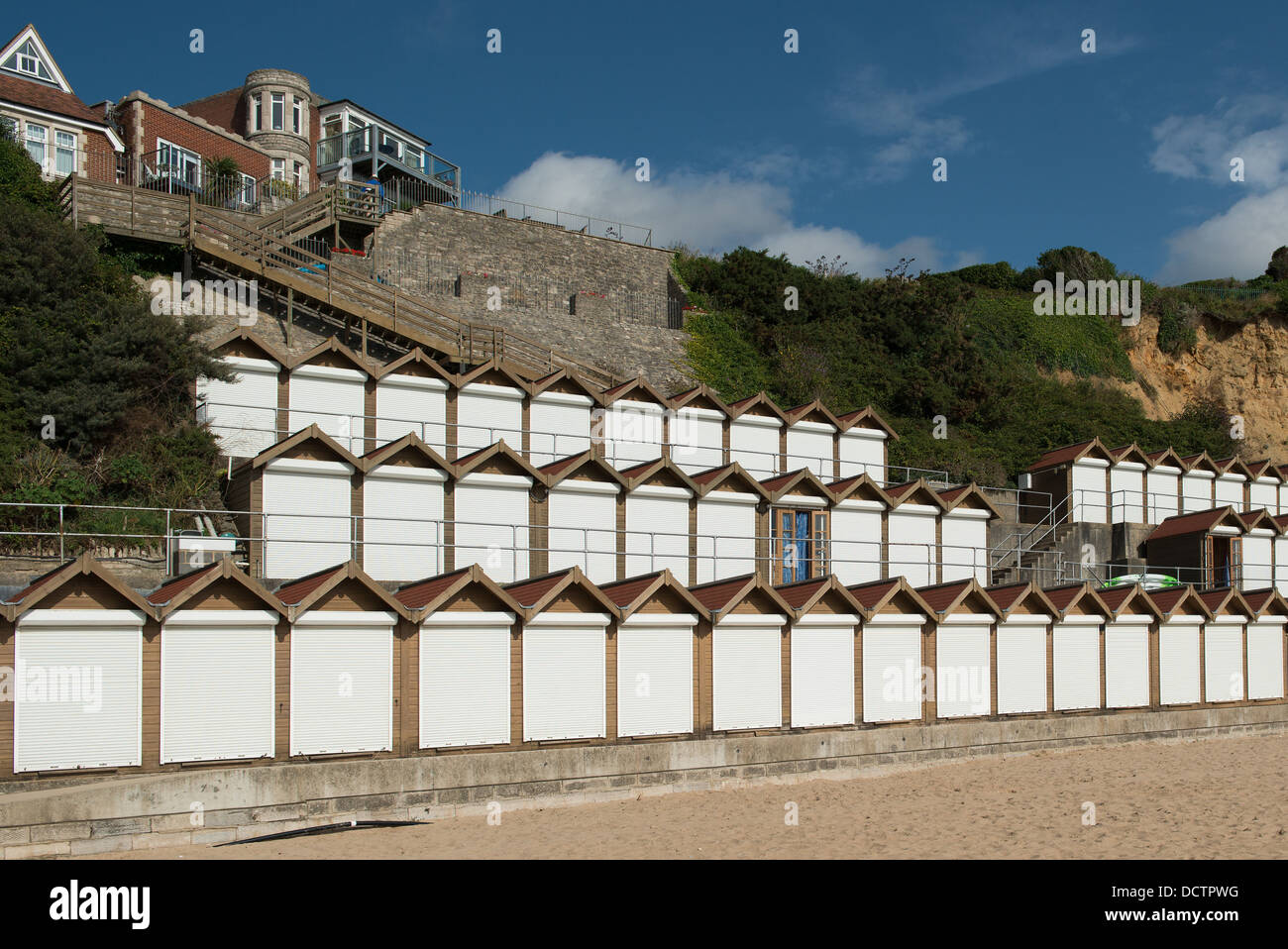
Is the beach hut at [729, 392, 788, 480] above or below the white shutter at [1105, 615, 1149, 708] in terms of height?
above

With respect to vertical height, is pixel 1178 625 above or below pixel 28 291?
below

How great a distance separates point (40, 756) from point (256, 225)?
22.1 meters

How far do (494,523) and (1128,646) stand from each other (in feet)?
48.3

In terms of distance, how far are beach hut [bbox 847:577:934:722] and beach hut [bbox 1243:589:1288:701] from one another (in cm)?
1071

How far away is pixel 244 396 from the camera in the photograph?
1086 inches

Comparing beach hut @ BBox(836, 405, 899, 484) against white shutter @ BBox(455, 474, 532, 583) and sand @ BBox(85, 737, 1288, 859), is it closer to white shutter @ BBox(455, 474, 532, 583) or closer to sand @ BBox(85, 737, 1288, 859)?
white shutter @ BBox(455, 474, 532, 583)

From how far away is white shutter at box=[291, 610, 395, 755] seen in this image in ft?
60.7

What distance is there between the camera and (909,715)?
24.3 meters

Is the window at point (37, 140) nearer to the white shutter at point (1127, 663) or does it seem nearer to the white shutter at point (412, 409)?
the white shutter at point (412, 409)

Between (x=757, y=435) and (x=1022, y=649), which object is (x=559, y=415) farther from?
(x=1022, y=649)

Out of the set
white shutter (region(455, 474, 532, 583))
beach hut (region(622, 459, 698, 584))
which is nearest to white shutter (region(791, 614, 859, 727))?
beach hut (region(622, 459, 698, 584))
